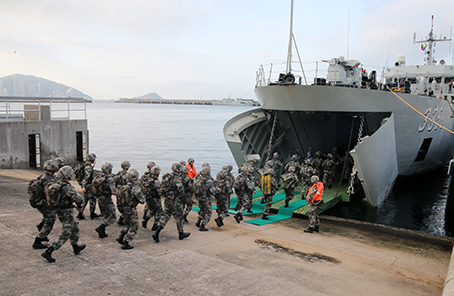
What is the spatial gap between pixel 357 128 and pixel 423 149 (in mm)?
2928

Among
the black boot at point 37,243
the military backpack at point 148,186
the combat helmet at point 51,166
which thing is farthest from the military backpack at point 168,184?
the black boot at point 37,243

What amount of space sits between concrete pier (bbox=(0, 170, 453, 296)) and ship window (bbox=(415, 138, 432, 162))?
6662 millimetres

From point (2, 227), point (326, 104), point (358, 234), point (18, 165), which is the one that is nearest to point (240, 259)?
point (358, 234)

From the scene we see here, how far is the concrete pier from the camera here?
14.3ft

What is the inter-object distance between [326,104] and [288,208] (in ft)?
10.8

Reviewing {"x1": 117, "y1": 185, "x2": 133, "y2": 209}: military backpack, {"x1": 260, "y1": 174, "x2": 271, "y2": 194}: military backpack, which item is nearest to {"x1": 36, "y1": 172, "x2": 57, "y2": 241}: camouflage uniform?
{"x1": 117, "y1": 185, "x2": 133, "y2": 209}: military backpack

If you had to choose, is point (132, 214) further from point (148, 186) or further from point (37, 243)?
point (37, 243)

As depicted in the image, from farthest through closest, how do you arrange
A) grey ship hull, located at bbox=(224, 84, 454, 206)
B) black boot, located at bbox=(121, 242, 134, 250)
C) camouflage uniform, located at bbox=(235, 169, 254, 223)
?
grey ship hull, located at bbox=(224, 84, 454, 206) → camouflage uniform, located at bbox=(235, 169, 254, 223) → black boot, located at bbox=(121, 242, 134, 250)

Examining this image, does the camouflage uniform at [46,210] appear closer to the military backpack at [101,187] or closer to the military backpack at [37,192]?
the military backpack at [37,192]

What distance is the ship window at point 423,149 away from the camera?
13603mm

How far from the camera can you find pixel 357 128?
13586mm

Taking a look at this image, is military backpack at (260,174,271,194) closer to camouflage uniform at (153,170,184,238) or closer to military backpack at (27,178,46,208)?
camouflage uniform at (153,170,184,238)

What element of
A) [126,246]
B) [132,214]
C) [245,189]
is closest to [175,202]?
[132,214]

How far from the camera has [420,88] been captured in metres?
13.1
